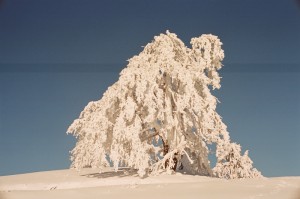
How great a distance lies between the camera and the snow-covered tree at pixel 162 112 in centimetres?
1686

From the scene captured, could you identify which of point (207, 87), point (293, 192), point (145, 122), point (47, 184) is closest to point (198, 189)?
point (293, 192)

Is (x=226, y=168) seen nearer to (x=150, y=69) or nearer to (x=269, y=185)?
(x=150, y=69)

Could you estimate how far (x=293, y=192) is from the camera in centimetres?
1025

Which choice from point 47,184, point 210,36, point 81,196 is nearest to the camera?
point 81,196

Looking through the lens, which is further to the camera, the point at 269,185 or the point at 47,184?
the point at 47,184

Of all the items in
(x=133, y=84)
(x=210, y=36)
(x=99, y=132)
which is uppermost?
(x=210, y=36)

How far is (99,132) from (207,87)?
198 inches

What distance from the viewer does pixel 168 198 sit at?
32.7ft

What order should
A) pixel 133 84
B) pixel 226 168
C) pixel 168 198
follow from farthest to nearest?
pixel 226 168, pixel 133 84, pixel 168 198

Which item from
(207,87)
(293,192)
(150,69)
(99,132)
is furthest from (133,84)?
(293,192)

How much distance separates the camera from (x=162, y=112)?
57.6 ft

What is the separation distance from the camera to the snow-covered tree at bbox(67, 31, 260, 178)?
16859mm

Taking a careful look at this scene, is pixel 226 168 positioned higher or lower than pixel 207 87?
lower

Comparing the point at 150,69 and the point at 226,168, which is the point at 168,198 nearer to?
the point at 150,69
